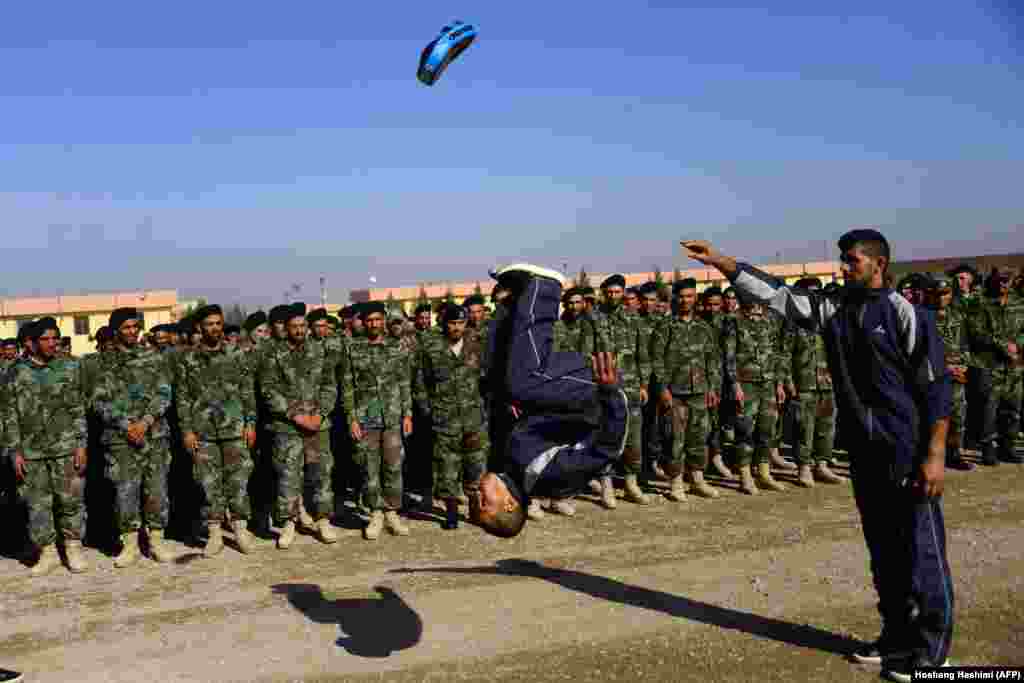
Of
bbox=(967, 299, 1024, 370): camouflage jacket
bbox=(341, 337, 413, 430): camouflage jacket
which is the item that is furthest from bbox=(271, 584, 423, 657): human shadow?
bbox=(967, 299, 1024, 370): camouflage jacket

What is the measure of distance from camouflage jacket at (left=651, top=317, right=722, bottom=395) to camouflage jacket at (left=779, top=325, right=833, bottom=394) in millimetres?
891

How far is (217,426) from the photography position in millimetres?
8195

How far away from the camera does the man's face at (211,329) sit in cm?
827

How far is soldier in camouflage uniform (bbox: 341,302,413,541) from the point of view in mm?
8562

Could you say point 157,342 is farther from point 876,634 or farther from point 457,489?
point 876,634

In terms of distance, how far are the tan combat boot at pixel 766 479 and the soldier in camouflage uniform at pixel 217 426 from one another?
5506mm

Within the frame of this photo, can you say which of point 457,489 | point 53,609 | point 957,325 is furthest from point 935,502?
point 957,325

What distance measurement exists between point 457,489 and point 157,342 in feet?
13.4

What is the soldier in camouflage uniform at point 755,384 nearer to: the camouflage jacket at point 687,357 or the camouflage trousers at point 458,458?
the camouflage jacket at point 687,357

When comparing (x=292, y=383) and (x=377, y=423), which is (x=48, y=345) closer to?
(x=292, y=383)

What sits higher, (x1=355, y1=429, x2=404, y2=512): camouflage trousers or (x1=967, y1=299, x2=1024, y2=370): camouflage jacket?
(x1=967, y1=299, x2=1024, y2=370): camouflage jacket

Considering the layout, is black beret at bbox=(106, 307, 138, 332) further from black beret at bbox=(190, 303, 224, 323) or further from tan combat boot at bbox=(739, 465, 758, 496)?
tan combat boot at bbox=(739, 465, 758, 496)

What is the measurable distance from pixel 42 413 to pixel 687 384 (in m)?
6.33

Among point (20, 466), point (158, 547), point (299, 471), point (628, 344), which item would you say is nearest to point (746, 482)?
point (628, 344)
